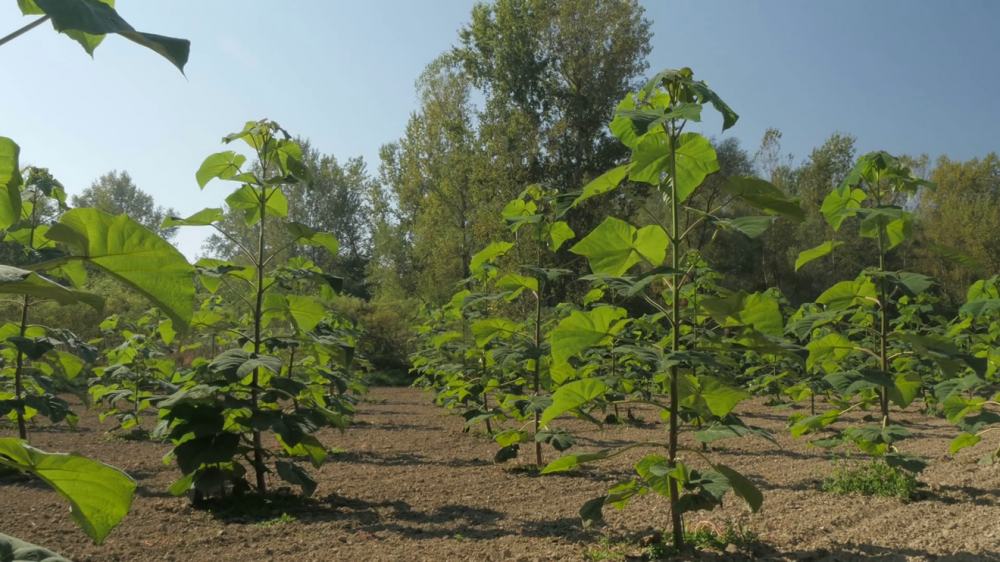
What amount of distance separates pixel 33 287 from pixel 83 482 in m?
0.25

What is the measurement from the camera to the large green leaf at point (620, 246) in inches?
114

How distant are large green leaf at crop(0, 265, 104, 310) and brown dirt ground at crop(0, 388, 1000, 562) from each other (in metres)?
2.68

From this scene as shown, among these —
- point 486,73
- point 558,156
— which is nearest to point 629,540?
point 558,156

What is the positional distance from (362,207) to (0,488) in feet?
96.1

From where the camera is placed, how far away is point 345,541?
3.56m

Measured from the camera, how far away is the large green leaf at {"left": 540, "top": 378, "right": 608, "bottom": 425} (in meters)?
2.89

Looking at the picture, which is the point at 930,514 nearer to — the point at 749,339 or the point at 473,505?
the point at 749,339

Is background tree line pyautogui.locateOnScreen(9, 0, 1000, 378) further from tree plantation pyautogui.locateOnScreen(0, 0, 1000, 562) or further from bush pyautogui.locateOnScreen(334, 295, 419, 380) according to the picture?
tree plantation pyautogui.locateOnScreen(0, 0, 1000, 562)

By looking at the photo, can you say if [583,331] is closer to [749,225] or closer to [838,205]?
[749,225]

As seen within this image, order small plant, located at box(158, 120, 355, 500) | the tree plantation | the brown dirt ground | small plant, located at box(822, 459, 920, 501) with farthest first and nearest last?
1. small plant, located at box(822, 459, 920, 501)
2. small plant, located at box(158, 120, 355, 500)
3. the brown dirt ground
4. the tree plantation

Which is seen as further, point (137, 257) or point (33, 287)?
point (137, 257)

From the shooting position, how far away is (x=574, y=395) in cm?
297

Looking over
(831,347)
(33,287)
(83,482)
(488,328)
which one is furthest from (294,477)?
(33,287)

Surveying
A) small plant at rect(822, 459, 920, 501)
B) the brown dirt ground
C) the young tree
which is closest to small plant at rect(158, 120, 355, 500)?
the brown dirt ground
